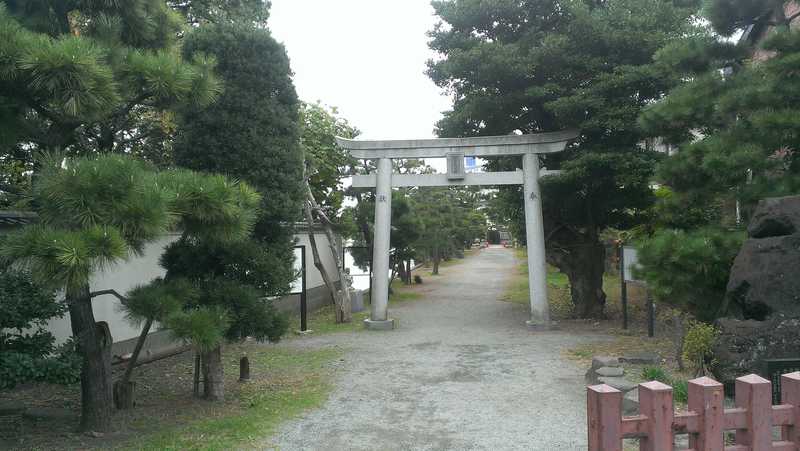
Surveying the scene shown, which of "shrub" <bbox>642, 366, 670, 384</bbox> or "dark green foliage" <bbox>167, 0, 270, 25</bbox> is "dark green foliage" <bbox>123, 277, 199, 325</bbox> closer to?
"shrub" <bbox>642, 366, 670, 384</bbox>

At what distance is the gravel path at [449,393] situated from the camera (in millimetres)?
5742

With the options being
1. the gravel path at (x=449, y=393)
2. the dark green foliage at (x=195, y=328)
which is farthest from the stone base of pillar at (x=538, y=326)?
the dark green foliage at (x=195, y=328)

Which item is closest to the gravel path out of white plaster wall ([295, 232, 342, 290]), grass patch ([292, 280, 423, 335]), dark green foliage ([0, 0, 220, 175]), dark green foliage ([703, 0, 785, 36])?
grass patch ([292, 280, 423, 335])

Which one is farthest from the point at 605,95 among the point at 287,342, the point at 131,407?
the point at 131,407

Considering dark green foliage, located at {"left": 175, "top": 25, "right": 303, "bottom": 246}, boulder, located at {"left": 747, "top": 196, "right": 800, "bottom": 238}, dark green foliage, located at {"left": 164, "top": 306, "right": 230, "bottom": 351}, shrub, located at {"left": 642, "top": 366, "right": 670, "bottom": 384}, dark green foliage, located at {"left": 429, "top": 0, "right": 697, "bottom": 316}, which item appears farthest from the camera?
dark green foliage, located at {"left": 429, "top": 0, "right": 697, "bottom": 316}

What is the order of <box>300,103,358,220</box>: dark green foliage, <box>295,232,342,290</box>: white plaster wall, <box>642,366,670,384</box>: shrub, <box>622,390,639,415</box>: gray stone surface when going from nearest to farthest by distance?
<box>622,390,639,415</box>: gray stone surface
<box>642,366,670,384</box>: shrub
<box>300,103,358,220</box>: dark green foliage
<box>295,232,342,290</box>: white plaster wall

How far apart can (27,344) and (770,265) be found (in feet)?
20.8

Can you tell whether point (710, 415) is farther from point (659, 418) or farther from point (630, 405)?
point (630, 405)

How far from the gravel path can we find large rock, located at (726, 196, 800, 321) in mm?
1971

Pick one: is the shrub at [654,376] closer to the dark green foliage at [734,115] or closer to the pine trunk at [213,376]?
the dark green foliage at [734,115]

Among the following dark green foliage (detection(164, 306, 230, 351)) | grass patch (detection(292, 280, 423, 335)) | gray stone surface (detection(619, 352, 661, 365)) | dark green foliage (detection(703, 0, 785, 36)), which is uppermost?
dark green foliage (detection(703, 0, 785, 36))

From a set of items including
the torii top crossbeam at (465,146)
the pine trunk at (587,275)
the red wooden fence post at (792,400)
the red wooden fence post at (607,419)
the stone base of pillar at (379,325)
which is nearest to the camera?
the red wooden fence post at (607,419)

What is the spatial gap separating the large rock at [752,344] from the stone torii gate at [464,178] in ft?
23.1

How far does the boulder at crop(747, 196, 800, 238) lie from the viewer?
553cm
